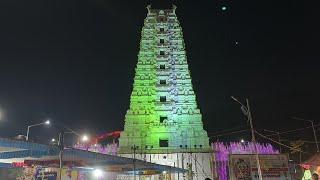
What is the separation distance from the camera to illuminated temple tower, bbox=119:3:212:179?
4593cm

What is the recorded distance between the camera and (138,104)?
5003 cm

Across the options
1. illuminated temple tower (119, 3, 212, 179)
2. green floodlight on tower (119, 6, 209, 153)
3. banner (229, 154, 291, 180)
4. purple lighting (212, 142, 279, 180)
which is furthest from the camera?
green floodlight on tower (119, 6, 209, 153)

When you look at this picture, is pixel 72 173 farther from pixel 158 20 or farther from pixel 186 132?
pixel 158 20

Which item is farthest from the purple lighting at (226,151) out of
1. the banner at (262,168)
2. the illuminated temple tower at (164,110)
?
the banner at (262,168)

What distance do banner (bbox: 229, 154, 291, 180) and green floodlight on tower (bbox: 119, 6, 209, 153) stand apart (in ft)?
57.1

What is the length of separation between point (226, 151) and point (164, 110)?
10.8 metres

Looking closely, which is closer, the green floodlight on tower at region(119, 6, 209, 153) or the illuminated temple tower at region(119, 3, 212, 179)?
the illuminated temple tower at region(119, 3, 212, 179)

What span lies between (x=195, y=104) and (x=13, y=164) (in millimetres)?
29483

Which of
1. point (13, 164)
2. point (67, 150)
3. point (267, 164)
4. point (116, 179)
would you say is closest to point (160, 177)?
point (116, 179)

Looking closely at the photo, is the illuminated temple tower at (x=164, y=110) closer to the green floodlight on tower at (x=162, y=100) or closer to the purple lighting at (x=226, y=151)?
the green floodlight on tower at (x=162, y=100)

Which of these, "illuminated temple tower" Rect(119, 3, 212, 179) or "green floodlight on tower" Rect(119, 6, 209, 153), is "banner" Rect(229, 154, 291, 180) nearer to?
"illuminated temple tower" Rect(119, 3, 212, 179)

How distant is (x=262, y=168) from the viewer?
29312 mm

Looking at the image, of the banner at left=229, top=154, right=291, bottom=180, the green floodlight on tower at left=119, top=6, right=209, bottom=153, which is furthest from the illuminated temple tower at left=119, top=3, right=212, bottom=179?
the banner at left=229, top=154, right=291, bottom=180

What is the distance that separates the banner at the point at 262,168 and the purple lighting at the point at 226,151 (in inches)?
650
